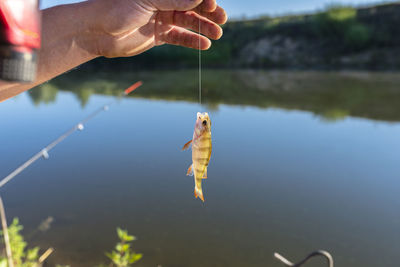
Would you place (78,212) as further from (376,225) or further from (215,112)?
(215,112)

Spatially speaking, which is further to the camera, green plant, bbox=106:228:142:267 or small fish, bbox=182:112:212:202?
green plant, bbox=106:228:142:267

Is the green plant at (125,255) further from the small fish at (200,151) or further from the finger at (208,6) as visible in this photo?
the finger at (208,6)

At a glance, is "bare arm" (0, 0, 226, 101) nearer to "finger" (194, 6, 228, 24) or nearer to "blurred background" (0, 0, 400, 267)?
"finger" (194, 6, 228, 24)

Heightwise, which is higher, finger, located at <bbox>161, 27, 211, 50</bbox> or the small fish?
finger, located at <bbox>161, 27, 211, 50</bbox>

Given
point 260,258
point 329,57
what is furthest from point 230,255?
point 329,57

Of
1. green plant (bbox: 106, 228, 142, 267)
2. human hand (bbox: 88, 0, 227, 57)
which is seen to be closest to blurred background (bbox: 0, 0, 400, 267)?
green plant (bbox: 106, 228, 142, 267)

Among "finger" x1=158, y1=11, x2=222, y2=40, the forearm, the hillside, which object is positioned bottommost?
the forearm

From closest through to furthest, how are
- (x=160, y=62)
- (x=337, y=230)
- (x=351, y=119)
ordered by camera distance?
(x=337, y=230) < (x=351, y=119) < (x=160, y=62)
